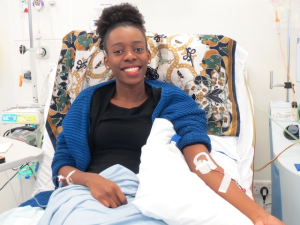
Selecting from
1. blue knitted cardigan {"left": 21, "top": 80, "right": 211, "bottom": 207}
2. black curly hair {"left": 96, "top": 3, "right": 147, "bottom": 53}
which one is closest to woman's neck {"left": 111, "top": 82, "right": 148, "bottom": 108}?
blue knitted cardigan {"left": 21, "top": 80, "right": 211, "bottom": 207}

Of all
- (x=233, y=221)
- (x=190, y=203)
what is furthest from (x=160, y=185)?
(x=233, y=221)

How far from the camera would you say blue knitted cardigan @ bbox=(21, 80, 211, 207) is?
116 cm

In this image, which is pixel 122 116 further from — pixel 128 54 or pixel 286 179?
pixel 286 179

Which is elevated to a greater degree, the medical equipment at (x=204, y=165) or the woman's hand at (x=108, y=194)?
the medical equipment at (x=204, y=165)

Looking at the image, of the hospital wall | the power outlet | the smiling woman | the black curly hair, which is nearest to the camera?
the smiling woman

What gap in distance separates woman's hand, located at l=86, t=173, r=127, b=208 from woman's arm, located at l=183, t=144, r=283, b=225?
0.29 meters

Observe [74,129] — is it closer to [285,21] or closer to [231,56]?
[231,56]

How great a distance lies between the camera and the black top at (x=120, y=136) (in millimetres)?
1193

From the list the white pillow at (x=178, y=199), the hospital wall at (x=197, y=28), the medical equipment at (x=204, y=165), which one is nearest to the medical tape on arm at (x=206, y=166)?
the medical equipment at (x=204, y=165)

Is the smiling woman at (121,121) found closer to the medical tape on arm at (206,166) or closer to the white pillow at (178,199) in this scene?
the medical tape on arm at (206,166)

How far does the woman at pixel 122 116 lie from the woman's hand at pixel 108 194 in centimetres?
13

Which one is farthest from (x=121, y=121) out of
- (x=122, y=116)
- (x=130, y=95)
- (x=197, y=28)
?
(x=197, y=28)

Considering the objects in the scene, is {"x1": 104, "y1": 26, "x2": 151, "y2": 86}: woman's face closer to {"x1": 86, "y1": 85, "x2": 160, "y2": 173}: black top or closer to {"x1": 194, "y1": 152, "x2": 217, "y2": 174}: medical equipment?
{"x1": 86, "y1": 85, "x2": 160, "y2": 173}: black top

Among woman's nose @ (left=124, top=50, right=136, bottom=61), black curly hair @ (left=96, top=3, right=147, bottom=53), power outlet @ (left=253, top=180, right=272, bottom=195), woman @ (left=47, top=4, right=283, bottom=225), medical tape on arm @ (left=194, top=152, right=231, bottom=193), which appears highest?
black curly hair @ (left=96, top=3, right=147, bottom=53)
